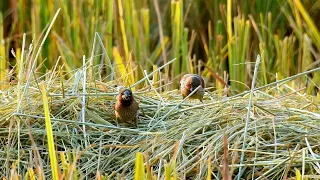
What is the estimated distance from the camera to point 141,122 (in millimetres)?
3207

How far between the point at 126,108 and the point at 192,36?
218 centimetres

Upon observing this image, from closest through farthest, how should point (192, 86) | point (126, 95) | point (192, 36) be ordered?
point (126, 95) → point (192, 86) → point (192, 36)

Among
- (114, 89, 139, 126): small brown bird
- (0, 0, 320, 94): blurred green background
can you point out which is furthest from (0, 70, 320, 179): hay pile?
(0, 0, 320, 94): blurred green background

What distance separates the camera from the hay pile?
8.91 feet

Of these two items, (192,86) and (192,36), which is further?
(192,36)

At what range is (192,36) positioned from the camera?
5.16m

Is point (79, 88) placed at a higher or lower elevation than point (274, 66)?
higher

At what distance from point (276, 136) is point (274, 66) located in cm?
213

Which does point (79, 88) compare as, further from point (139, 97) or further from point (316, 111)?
point (316, 111)

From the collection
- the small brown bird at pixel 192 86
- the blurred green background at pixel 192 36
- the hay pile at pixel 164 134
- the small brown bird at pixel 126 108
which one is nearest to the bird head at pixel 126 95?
the small brown bird at pixel 126 108

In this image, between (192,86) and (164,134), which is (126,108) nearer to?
(164,134)

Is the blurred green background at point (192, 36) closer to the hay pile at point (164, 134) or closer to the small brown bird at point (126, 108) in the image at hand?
the hay pile at point (164, 134)

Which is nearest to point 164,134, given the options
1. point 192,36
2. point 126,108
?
point 126,108

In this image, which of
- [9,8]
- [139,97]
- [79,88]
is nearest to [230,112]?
[139,97]
